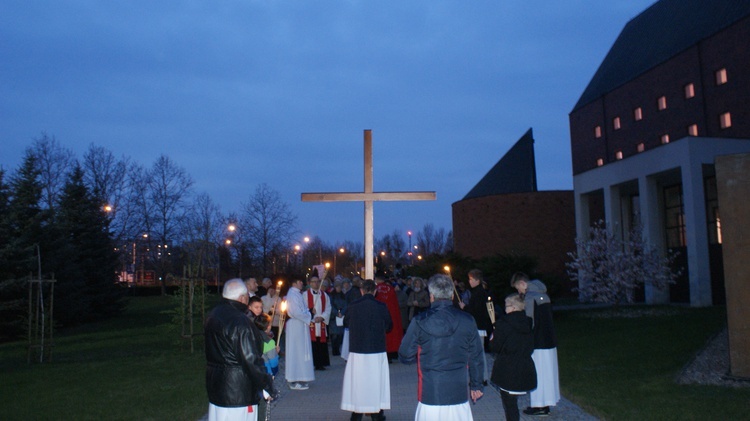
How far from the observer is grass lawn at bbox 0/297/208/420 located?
31.7 ft

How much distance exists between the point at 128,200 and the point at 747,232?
48861 mm

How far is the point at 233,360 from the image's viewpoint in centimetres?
554

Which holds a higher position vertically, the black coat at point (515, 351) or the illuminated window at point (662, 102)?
the illuminated window at point (662, 102)

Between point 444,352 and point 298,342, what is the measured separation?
6.76 m

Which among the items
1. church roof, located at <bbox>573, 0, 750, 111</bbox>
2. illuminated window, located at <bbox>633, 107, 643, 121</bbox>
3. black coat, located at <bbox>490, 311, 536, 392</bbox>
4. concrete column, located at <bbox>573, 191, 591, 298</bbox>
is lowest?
black coat, located at <bbox>490, 311, 536, 392</bbox>

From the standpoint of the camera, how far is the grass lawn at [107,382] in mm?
9672

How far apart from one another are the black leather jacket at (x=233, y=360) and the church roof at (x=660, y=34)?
3219 cm

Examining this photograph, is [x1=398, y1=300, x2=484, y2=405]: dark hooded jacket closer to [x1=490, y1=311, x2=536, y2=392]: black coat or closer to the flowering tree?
[x1=490, y1=311, x2=536, y2=392]: black coat

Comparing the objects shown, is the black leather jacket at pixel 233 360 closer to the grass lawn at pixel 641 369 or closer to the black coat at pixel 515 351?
the black coat at pixel 515 351

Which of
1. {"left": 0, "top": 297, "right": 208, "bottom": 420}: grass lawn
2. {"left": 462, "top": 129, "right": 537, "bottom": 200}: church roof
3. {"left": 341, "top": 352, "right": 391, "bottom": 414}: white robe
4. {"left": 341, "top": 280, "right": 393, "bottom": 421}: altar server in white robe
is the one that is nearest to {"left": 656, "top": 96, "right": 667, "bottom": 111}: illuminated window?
{"left": 462, "top": 129, "right": 537, "bottom": 200}: church roof

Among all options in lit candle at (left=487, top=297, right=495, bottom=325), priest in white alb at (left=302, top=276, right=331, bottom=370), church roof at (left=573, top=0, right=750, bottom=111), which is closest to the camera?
lit candle at (left=487, top=297, right=495, bottom=325)

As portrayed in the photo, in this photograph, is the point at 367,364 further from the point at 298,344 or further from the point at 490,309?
the point at 490,309

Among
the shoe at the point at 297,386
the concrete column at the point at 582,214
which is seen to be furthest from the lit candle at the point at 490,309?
the concrete column at the point at 582,214

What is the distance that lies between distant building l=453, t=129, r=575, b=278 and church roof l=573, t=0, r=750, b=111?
6977mm
